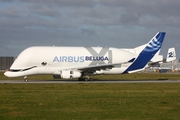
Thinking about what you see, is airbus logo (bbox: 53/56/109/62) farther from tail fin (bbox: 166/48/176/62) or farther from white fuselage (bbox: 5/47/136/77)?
tail fin (bbox: 166/48/176/62)

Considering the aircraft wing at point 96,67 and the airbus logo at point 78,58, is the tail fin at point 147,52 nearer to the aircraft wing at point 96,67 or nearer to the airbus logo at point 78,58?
the aircraft wing at point 96,67

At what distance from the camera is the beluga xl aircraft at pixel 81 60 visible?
4512cm

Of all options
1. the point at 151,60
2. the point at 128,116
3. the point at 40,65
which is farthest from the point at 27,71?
the point at 128,116

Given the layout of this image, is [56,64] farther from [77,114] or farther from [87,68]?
[77,114]

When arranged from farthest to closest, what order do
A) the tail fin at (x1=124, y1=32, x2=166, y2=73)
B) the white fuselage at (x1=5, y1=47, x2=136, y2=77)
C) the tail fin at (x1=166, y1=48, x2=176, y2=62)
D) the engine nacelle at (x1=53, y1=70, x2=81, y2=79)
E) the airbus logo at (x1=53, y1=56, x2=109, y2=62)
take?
1. the tail fin at (x1=166, y1=48, x2=176, y2=62)
2. the tail fin at (x1=124, y1=32, x2=166, y2=73)
3. the airbus logo at (x1=53, y1=56, x2=109, y2=62)
4. the white fuselage at (x1=5, y1=47, x2=136, y2=77)
5. the engine nacelle at (x1=53, y1=70, x2=81, y2=79)

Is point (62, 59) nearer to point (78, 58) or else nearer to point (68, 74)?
point (78, 58)

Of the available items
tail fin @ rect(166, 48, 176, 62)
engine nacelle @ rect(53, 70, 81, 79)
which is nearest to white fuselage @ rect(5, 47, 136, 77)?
engine nacelle @ rect(53, 70, 81, 79)

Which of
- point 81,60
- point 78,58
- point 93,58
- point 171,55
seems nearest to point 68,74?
point 78,58

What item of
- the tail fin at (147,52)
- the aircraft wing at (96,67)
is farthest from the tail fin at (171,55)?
the aircraft wing at (96,67)

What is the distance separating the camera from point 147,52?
168 feet

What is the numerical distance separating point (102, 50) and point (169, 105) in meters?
30.7

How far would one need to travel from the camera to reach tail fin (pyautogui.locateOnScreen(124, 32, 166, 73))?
49.8 m

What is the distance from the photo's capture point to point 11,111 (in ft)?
55.3

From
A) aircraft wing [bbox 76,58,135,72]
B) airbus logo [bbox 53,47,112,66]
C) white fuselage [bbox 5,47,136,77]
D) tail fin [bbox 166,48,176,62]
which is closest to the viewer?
white fuselage [bbox 5,47,136,77]
